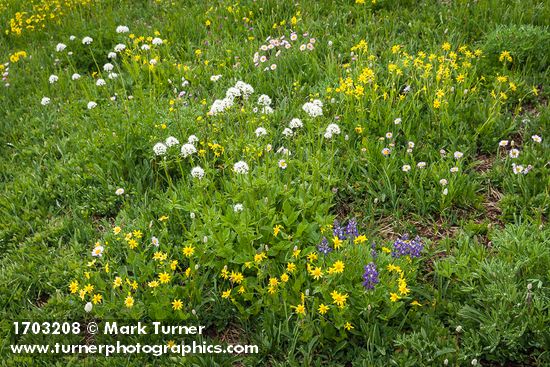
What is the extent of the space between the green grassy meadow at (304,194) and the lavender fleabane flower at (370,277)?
0.01m

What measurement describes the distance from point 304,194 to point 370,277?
90cm

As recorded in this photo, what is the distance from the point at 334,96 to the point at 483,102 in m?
1.29

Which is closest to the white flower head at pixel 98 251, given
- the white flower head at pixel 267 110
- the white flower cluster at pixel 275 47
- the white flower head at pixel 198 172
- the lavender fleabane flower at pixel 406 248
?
the white flower head at pixel 198 172

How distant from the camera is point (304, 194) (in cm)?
364

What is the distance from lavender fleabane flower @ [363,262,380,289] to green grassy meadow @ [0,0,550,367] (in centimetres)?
1

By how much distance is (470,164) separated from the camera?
395 cm

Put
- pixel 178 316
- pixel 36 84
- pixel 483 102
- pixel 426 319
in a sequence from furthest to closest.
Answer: pixel 36 84 → pixel 483 102 → pixel 178 316 → pixel 426 319

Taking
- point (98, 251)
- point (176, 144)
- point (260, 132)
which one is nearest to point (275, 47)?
point (176, 144)

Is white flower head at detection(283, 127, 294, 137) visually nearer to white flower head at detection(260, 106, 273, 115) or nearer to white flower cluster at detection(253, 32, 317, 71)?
white flower head at detection(260, 106, 273, 115)

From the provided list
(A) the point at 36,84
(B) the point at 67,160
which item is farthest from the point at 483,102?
(A) the point at 36,84

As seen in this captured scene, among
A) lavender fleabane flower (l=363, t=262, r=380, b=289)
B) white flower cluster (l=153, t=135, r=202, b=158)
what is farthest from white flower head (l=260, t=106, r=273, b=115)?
lavender fleabane flower (l=363, t=262, r=380, b=289)

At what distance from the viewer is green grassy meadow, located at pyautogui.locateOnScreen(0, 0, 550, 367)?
3.03m

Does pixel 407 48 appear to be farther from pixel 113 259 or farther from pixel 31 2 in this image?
pixel 31 2

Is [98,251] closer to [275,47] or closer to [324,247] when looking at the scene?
[324,247]
